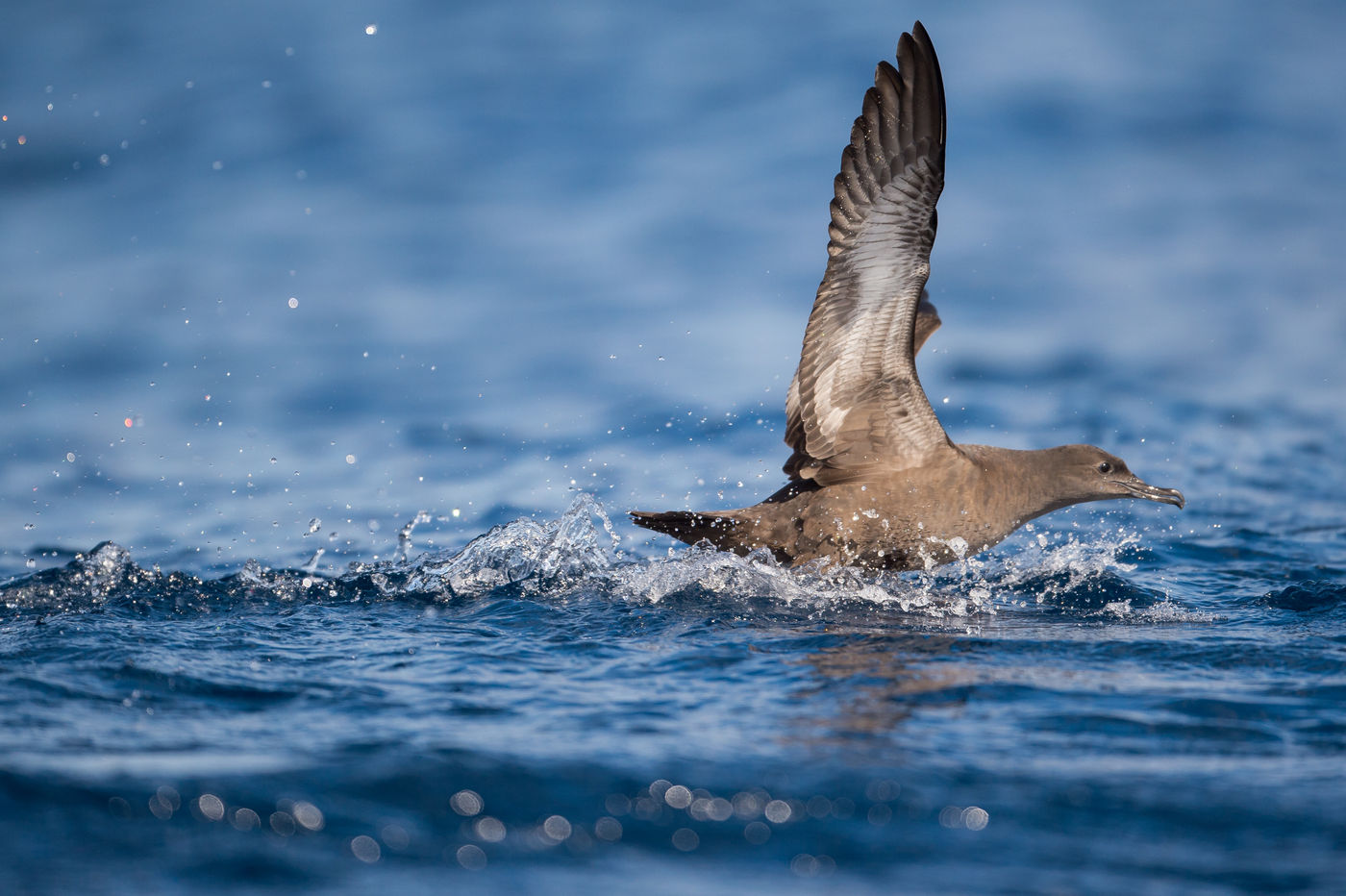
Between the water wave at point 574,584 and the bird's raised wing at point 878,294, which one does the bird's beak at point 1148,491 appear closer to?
the water wave at point 574,584

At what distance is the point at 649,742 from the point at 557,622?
1870mm

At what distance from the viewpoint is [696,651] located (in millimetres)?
5234

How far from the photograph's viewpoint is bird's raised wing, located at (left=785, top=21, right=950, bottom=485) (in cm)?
620

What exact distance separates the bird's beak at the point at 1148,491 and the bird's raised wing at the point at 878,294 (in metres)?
1.22

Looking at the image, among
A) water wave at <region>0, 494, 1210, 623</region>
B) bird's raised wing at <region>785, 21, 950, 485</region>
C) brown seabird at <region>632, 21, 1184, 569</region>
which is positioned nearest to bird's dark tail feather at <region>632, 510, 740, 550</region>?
brown seabird at <region>632, 21, 1184, 569</region>

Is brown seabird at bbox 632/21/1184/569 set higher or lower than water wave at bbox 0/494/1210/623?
higher

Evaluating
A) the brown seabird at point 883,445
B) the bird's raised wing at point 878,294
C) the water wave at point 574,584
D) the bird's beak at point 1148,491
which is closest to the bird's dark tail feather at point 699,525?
the brown seabird at point 883,445

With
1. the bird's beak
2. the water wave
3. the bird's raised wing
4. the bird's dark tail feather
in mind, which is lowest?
the water wave

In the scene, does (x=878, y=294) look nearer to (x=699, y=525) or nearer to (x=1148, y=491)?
(x=699, y=525)

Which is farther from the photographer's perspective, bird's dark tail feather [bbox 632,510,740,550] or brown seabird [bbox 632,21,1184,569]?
bird's dark tail feather [bbox 632,510,740,550]

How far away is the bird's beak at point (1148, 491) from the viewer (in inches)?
282

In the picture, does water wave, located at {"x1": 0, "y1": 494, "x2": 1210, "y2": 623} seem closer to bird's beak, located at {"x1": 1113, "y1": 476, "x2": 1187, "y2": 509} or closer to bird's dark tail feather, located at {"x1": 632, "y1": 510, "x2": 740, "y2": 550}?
bird's dark tail feather, located at {"x1": 632, "y1": 510, "x2": 740, "y2": 550}

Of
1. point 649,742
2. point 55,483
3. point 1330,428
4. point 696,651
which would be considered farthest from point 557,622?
point 1330,428

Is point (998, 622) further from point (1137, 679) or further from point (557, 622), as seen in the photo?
point (557, 622)
